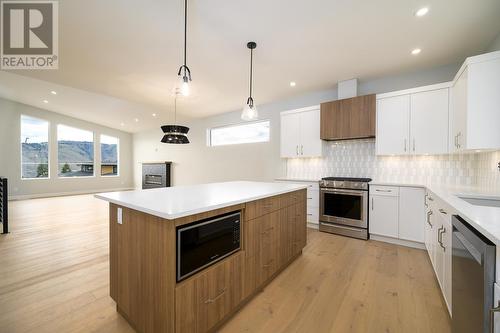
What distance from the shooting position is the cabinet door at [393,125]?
3180 mm

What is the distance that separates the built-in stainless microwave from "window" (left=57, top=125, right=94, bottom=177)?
942 cm

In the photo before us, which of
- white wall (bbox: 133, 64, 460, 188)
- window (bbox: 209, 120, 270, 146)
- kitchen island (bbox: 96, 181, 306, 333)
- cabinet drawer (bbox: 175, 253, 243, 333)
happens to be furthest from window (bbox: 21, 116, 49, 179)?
cabinet drawer (bbox: 175, 253, 243, 333)

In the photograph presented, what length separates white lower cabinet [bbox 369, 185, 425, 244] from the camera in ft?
9.64

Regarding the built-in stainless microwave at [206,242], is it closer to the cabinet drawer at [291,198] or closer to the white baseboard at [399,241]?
the cabinet drawer at [291,198]

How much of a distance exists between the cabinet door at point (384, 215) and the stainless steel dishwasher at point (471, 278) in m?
1.89

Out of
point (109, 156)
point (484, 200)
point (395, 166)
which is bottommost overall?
point (484, 200)

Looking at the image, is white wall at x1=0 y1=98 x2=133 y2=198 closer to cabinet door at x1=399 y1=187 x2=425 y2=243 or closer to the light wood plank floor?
the light wood plank floor

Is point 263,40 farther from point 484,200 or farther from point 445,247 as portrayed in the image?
point 484,200

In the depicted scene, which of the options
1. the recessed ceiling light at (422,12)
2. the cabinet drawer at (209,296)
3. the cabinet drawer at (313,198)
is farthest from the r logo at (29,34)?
the cabinet drawer at (313,198)

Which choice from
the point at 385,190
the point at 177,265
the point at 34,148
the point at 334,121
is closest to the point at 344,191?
the point at 385,190

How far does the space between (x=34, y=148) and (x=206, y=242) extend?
9.49 meters

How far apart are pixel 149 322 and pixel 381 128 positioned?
3.84 m

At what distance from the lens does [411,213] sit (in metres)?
2.98

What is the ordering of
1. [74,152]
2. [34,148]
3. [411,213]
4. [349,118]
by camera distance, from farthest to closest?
1. [74,152]
2. [34,148]
3. [349,118]
4. [411,213]
